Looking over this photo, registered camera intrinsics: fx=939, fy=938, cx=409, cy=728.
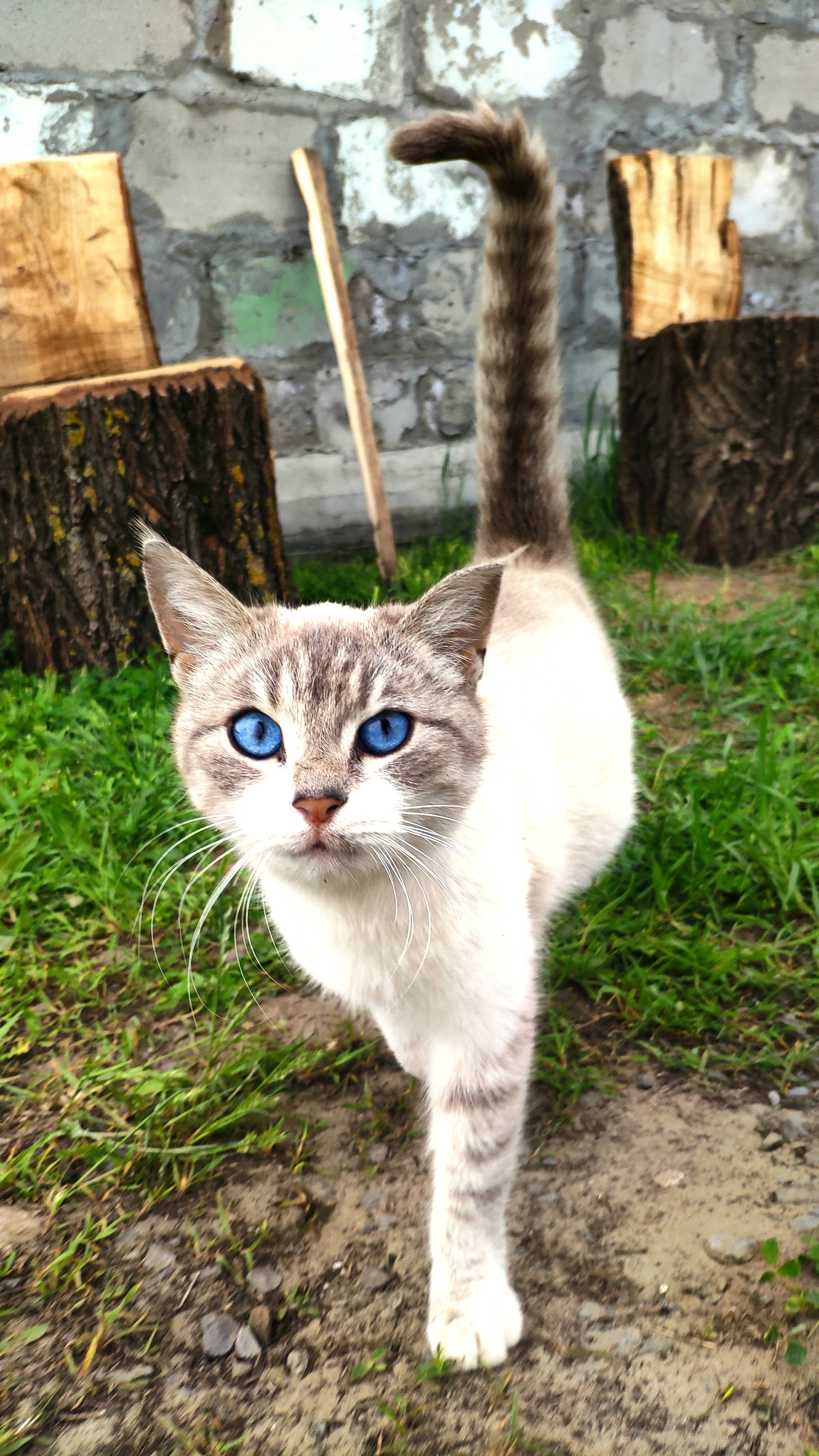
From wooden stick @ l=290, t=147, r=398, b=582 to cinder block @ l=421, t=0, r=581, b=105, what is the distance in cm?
66

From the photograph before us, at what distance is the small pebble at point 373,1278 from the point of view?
1349mm

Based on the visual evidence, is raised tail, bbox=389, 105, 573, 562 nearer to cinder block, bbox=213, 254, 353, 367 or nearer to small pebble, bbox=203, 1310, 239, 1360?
small pebble, bbox=203, 1310, 239, 1360

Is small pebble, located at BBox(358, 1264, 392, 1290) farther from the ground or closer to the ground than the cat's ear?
closer to the ground

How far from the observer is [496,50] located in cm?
362

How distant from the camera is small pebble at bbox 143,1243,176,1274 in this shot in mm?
1366

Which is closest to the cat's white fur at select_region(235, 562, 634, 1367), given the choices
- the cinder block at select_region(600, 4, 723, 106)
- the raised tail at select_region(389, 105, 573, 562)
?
the raised tail at select_region(389, 105, 573, 562)

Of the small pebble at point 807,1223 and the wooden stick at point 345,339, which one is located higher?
the wooden stick at point 345,339

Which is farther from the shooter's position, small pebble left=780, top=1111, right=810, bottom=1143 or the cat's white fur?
small pebble left=780, top=1111, right=810, bottom=1143

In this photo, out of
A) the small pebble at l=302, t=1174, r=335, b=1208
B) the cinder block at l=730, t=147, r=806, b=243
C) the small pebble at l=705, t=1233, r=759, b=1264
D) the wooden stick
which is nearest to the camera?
the small pebble at l=705, t=1233, r=759, b=1264

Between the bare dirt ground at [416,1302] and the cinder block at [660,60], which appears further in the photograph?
the cinder block at [660,60]

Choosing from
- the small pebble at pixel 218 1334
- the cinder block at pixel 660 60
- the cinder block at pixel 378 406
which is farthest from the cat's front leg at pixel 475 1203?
the cinder block at pixel 660 60

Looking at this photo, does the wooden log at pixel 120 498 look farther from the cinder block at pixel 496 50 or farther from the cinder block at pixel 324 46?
the cinder block at pixel 496 50

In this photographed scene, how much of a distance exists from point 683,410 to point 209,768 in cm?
292

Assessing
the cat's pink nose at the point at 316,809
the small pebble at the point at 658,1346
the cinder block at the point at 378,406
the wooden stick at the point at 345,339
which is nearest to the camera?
the cat's pink nose at the point at 316,809
